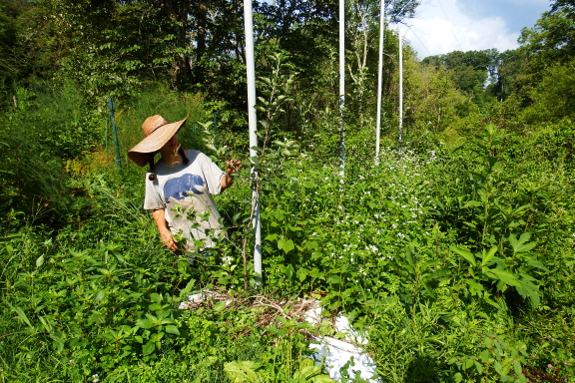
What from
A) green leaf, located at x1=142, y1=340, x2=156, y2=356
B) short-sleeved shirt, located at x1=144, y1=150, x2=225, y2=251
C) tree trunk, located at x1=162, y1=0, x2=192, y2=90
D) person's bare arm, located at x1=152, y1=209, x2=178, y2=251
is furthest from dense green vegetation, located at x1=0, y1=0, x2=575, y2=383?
tree trunk, located at x1=162, y1=0, x2=192, y2=90

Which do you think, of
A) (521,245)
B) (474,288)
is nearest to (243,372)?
(474,288)

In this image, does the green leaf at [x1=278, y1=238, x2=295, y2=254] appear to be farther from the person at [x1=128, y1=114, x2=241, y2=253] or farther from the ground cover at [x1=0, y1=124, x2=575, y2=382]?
the person at [x1=128, y1=114, x2=241, y2=253]

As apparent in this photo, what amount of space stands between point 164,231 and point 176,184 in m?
0.40

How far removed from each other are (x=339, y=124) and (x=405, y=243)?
3240 mm

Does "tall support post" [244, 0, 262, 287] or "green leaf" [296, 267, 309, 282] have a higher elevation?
"tall support post" [244, 0, 262, 287]

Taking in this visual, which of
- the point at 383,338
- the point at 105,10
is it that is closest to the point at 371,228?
the point at 383,338

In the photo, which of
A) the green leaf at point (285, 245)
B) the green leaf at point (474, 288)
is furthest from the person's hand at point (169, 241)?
the green leaf at point (474, 288)

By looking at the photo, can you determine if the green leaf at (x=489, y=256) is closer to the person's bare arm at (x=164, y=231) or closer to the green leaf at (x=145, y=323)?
the green leaf at (x=145, y=323)

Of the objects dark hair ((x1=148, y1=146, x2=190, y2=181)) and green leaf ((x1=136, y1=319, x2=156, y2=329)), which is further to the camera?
dark hair ((x1=148, y1=146, x2=190, y2=181))

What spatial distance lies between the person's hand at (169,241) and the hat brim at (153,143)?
634 mm

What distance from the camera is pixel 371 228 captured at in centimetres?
282

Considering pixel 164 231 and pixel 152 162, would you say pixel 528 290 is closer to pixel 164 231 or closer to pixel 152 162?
pixel 164 231

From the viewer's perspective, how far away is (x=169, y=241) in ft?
8.89

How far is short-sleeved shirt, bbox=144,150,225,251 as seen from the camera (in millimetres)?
2818
